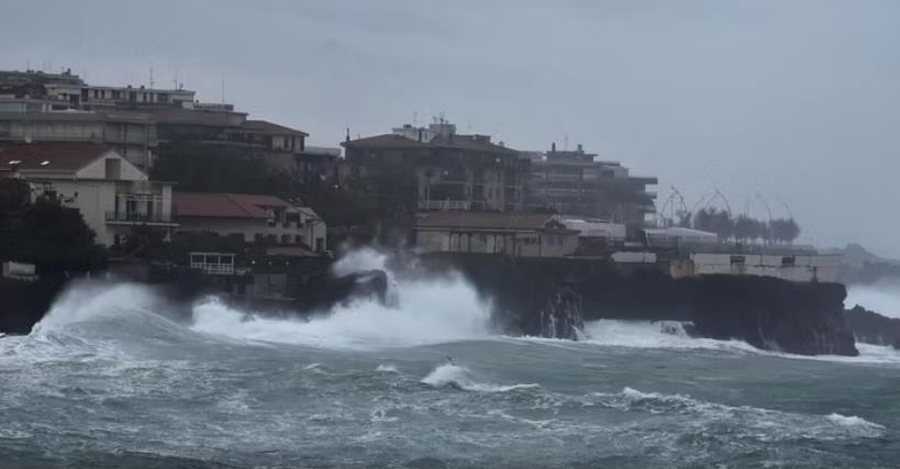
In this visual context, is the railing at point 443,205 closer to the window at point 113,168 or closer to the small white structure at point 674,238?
the small white structure at point 674,238

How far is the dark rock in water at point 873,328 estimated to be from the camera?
5231cm

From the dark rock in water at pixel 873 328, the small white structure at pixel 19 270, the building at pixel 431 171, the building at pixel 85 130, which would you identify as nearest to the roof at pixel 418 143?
the building at pixel 431 171

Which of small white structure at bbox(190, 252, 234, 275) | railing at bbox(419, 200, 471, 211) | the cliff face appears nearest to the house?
the cliff face

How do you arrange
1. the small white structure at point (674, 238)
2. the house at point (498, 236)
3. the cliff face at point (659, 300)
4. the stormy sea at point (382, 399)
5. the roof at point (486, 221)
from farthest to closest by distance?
the small white structure at point (674, 238)
the roof at point (486, 221)
the house at point (498, 236)
the cliff face at point (659, 300)
the stormy sea at point (382, 399)

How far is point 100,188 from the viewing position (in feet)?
144

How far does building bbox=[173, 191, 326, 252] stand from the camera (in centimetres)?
4847

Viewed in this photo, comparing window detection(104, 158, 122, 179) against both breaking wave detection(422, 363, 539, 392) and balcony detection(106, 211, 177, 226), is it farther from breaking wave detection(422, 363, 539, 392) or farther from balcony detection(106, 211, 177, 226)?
breaking wave detection(422, 363, 539, 392)

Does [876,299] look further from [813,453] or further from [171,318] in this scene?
[813,453]

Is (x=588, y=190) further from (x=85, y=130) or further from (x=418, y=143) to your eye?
(x=85, y=130)

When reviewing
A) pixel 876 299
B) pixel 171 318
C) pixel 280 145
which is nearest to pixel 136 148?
pixel 280 145

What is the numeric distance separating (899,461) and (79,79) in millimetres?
58730

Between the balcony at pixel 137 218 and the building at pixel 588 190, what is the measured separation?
31.1m

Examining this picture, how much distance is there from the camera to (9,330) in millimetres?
33625

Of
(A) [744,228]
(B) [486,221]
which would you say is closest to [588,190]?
(A) [744,228]
